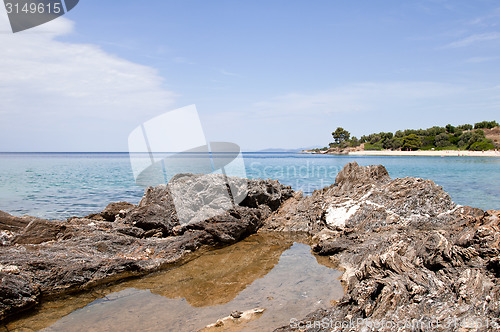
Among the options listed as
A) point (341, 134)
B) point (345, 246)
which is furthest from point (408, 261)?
point (341, 134)

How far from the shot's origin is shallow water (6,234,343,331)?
4.44 meters

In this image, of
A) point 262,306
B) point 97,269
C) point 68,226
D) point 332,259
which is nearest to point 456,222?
point 332,259

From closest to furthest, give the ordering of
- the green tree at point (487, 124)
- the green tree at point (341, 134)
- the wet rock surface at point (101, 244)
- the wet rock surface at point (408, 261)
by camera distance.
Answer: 1. the wet rock surface at point (408, 261)
2. the wet rock surface at point (101, 244)
3. the green tree at point (487, 124)
4. the green tree at point (341, 134)

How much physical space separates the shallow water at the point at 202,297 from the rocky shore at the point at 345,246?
415mm

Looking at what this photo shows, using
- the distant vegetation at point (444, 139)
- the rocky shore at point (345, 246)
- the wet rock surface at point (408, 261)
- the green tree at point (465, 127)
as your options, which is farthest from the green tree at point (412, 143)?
the wet rock surface at point (408, 261)

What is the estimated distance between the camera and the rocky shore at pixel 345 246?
3.68 metres

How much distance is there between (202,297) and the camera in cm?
529

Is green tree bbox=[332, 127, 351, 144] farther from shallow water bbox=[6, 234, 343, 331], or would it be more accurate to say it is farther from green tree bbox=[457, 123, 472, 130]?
shallow water bbox=[6, 234, 343, 331]

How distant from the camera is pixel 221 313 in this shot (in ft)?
15.5

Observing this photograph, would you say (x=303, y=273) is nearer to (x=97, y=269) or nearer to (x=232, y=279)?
(x=232, y=279)

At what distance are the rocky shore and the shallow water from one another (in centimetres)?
41

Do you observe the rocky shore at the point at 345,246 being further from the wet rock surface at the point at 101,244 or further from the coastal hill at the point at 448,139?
the coastal hill at the point at 448,139

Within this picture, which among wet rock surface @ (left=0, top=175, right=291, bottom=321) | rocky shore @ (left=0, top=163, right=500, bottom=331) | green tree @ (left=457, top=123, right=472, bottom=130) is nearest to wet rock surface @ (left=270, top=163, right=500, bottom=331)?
rocky shore @ (left=0, top=163, right=500, bottom=331)

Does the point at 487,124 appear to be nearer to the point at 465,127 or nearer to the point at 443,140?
the point at 465,127
